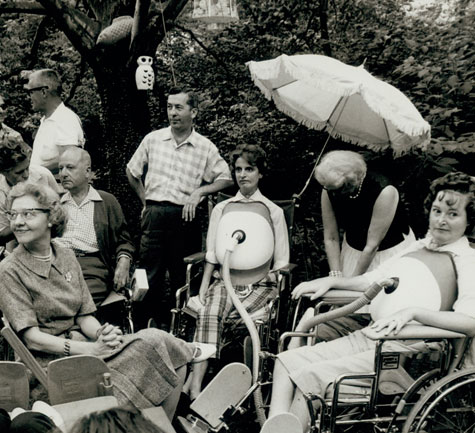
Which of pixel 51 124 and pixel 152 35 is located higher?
pixel 152 35

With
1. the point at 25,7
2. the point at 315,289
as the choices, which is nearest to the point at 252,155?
the point at 315,289

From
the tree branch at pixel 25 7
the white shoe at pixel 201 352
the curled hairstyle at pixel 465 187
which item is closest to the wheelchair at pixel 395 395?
the white shoe at pixel 201 352

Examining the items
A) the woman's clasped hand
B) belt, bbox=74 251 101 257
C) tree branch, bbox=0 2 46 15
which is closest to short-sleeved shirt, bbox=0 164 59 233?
belt, bbox=74 251 101 257

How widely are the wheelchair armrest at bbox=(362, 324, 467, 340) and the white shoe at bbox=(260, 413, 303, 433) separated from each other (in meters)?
0.43

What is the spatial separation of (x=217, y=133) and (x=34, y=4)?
6.94 ft

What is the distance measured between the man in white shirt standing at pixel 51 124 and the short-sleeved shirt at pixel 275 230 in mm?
1007

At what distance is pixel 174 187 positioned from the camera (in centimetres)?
468

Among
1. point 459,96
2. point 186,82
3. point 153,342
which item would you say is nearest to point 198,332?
point 153,342

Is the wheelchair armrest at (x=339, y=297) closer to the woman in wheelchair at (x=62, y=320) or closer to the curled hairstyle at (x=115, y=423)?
the woman in wheelchair at (x=62, y=320)

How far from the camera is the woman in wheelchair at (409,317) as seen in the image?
9.13 ft

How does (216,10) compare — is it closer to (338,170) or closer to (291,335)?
(338,170)

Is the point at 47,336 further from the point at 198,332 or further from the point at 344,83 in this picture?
the point at 344,83

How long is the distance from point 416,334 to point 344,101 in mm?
2212

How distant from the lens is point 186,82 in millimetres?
8469
